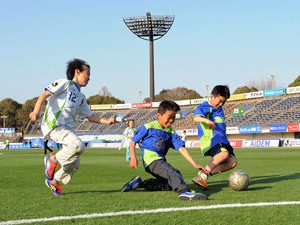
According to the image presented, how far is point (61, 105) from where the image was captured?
580 centimetres

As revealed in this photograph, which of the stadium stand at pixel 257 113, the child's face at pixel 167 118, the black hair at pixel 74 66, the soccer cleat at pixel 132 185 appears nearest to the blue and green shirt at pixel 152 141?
the child's face at pixel 167 118

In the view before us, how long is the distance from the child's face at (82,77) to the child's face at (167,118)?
126 cm

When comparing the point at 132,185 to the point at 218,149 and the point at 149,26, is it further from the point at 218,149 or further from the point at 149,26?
the point at 149,26

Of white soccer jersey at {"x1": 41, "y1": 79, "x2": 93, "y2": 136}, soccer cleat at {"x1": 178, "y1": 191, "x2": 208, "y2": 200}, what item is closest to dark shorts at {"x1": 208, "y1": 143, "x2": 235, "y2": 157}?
soccer cleat at {"x1": 178, "y1": 191, "x2": 208, "y2": 200}

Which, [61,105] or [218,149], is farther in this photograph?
[218,149]

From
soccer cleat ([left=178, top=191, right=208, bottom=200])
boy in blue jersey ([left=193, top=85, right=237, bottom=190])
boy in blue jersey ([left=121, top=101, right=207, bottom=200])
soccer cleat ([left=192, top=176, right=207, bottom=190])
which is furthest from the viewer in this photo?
boy in blue jersey ([left=193, top=85, right=237, bottom=190])

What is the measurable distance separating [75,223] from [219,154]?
3.42 meters

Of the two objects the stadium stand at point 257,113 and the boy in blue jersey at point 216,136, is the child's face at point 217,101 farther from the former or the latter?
the stadium stand at point 257,113

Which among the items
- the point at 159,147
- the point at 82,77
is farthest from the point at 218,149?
the point at 82,77

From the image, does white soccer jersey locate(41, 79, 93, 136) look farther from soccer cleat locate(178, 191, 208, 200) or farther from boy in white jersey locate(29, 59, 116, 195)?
soccer cleat locate(178, 191, 208, 200)

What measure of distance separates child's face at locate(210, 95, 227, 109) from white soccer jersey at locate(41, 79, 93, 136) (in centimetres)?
230

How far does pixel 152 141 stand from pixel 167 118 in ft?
1.45

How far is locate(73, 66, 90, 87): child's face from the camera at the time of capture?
243 inches

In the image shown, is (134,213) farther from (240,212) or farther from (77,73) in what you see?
(77,73)
